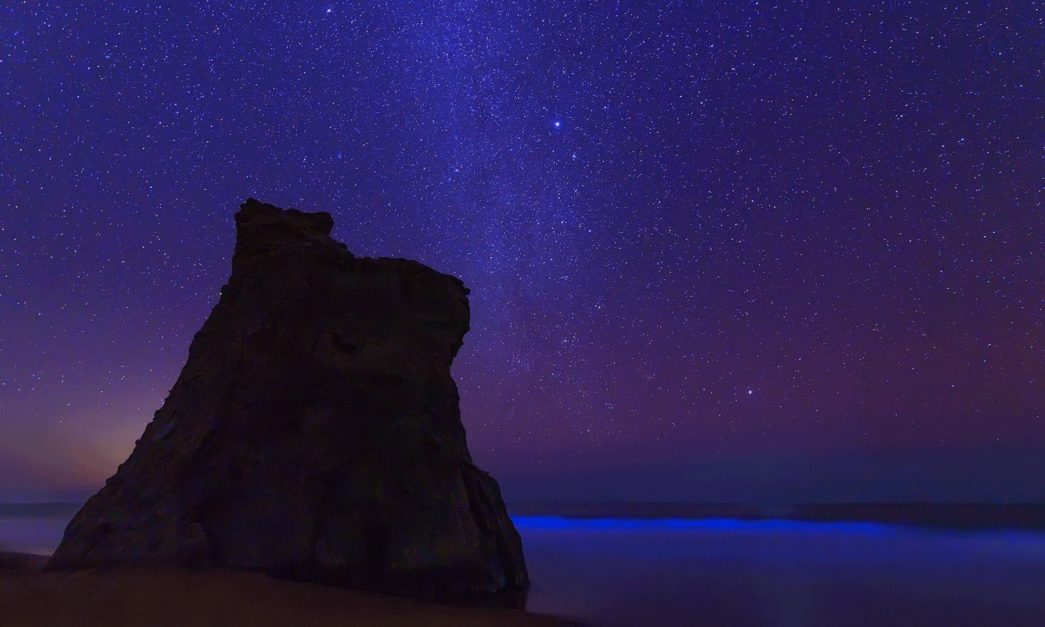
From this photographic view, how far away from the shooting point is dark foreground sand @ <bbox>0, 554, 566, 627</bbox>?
9758 mm

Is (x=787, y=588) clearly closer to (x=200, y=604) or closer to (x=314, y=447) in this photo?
(x=314, y=447)

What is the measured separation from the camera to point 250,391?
52.0 ft

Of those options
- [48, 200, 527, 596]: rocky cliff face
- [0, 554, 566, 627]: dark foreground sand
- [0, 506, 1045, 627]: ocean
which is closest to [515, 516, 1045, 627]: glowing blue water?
[0, 506, 1045, 627]: ocean

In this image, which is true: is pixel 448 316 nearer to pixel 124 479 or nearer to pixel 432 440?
pixel 432 440

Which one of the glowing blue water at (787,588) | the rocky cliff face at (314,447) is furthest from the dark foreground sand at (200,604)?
the glowing blue water at (787,588)

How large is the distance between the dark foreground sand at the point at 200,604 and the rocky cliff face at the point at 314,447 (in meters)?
1.25

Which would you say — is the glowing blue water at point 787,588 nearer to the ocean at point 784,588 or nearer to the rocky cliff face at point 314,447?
the ocean at point 784,588

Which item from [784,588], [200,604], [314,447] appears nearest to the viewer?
[200,604]

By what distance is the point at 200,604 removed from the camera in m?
10.7

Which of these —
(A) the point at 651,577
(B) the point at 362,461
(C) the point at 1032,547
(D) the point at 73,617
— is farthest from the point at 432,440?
(C) the point at 1032,547

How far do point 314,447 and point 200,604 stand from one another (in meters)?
4.96

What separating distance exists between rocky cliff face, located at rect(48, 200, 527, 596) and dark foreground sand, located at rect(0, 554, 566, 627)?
4.11 ft

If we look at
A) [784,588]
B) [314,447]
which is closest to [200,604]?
[314,447]

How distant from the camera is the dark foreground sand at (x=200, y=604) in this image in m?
9.76
